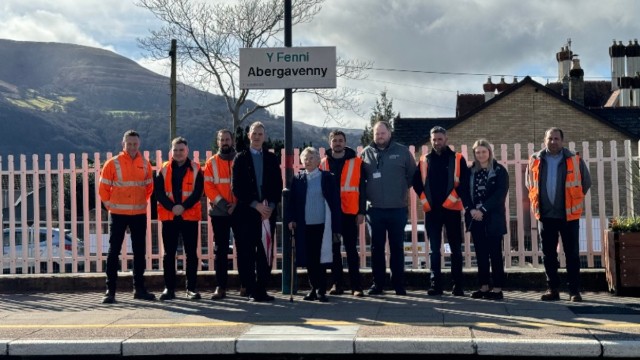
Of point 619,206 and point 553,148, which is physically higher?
point 553,148

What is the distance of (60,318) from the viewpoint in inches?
319

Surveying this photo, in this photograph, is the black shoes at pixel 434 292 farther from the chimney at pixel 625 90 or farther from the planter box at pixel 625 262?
the chimney at pixel 625 90

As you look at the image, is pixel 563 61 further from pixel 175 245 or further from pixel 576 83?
pixel 175 245

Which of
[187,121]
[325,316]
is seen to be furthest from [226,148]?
[187,121]

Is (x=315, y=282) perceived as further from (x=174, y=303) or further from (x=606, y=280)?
(x=606, y=280)

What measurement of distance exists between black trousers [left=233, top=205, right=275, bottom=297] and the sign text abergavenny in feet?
5.05

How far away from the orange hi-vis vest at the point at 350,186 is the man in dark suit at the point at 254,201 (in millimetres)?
754


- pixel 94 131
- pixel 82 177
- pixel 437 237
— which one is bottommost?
pixel 437 237

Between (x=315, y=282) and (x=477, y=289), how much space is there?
220 centimetres

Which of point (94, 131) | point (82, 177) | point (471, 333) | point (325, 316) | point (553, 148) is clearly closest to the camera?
point (471, 333)

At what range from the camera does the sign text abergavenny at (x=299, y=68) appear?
9.14 m

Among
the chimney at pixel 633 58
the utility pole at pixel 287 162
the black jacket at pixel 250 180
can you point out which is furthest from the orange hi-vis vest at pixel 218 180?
the chimney at pixel 633 58

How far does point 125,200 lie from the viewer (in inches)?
359

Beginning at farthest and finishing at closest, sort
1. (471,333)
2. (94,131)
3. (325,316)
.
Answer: (94,131)
(325,316)
(471,333)
